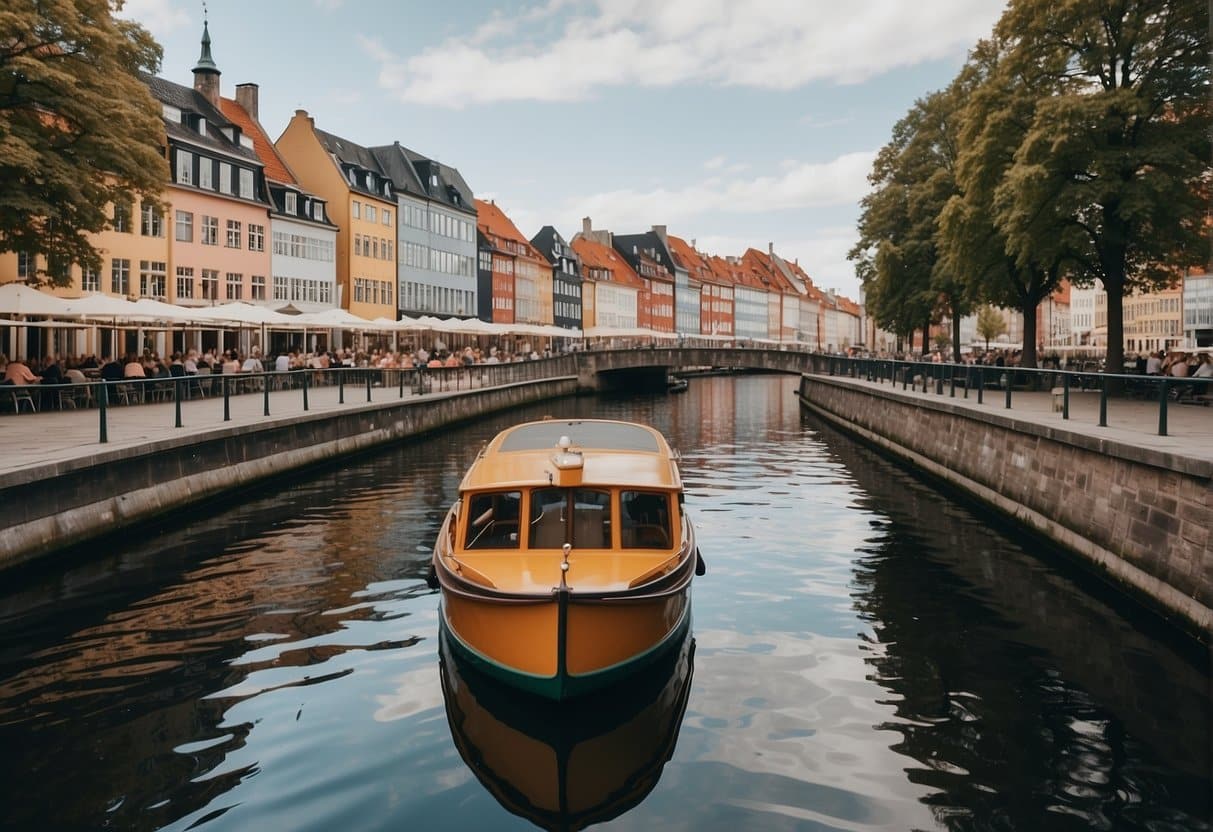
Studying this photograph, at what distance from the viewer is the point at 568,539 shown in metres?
10.4

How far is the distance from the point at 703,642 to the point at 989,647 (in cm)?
297

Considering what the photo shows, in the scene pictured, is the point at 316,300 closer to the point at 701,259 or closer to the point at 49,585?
the point at 49,585

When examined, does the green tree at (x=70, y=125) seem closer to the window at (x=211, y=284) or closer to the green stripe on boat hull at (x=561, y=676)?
the green stripe on boat hull at (x=561, y=676)

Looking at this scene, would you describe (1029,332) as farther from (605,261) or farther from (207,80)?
(605,261)

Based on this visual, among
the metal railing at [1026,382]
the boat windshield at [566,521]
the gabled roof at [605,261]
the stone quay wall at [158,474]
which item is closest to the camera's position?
the boat windshield at [566,521]

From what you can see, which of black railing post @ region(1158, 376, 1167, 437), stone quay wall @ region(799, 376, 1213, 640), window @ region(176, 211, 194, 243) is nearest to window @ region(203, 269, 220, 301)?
window @ region(176, 211, 194, 243)

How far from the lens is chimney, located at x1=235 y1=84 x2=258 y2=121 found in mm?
64188

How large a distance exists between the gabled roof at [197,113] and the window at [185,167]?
0.65m

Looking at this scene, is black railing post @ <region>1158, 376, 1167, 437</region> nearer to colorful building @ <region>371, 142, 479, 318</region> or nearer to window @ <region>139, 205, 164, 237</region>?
window @ <region>139, 205, 164, 237</region>

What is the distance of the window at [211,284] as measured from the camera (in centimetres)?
5388

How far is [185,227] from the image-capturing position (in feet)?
171

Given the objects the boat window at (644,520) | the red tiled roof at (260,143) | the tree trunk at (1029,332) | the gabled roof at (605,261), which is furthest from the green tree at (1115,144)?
the gabled roof at (605,261)

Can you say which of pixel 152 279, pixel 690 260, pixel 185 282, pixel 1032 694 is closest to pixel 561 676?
pixel 1032 694

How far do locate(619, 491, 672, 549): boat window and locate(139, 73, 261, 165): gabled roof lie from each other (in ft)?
149
